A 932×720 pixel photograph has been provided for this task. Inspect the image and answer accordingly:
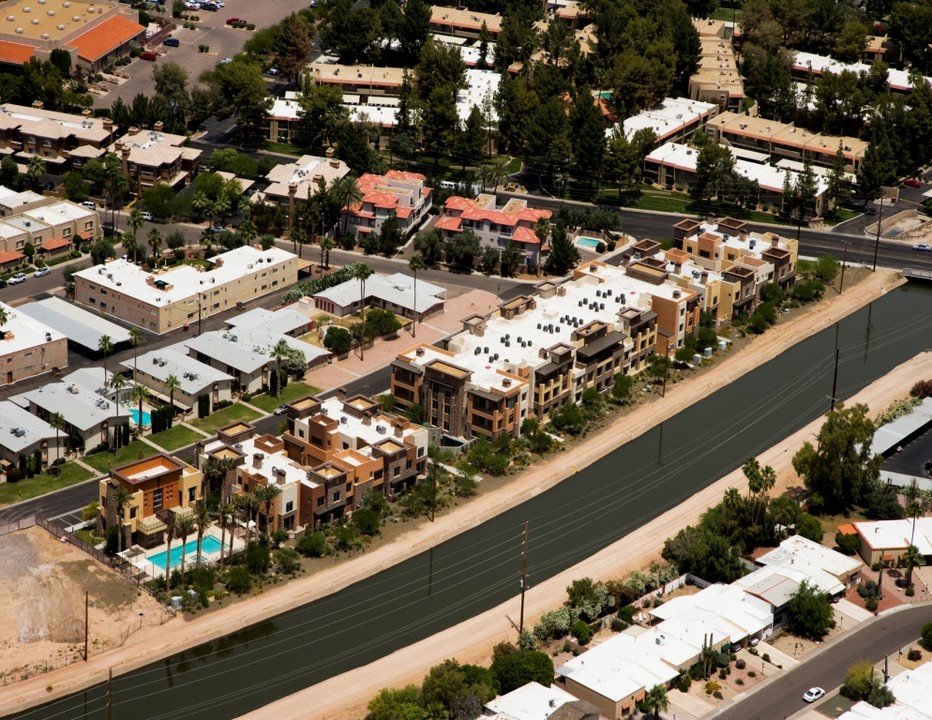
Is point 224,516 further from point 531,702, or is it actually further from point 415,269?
point 415,269

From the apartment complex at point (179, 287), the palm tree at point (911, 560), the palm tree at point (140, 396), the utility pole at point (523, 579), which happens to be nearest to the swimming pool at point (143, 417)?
the palm tree at point (140, 396)

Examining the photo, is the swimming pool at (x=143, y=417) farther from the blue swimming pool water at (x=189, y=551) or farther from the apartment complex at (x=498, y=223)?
A: the apartment complex at (x=498, y=223)

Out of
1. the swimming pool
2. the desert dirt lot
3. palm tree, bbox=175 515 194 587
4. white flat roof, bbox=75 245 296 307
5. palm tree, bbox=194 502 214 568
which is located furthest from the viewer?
white flat roof, bbox=75 245 296 307

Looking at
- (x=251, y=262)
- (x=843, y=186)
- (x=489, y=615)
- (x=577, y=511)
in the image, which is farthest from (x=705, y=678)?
(x=843, y=186)

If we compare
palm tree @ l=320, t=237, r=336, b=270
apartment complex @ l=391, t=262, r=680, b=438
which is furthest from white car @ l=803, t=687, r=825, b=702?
palm tree @ l=320, t=237, r=336, b=270

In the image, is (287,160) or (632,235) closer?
(632,235)

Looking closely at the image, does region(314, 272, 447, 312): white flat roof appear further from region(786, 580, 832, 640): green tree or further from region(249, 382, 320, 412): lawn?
region(786, 580, 832, 640): green tree

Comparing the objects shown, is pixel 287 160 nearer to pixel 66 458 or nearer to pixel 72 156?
pixel 72 156

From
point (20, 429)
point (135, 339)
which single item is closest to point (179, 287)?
point (135, 339)
